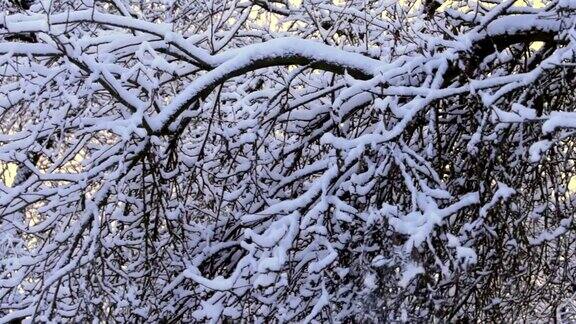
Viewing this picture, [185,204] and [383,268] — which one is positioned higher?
[185,204]

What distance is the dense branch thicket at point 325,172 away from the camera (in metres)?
3.23

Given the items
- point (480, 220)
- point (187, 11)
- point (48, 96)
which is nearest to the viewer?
point (480, 220)

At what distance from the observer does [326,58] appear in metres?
3.72

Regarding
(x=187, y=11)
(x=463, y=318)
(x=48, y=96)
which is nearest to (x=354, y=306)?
(x=463, y=318)

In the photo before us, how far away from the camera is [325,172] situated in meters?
3.51

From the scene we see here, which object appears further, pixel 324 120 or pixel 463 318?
pixel 324 120

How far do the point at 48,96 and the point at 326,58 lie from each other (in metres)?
1.61

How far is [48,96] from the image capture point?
13.8 ft

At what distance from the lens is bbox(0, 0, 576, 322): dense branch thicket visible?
323cm

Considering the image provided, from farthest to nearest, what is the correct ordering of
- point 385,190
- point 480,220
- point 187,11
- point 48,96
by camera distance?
point 187,11, point 48,96, point 385,190, point 480,220

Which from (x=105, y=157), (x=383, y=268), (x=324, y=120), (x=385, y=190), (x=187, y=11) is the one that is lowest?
(x=383, y=268)

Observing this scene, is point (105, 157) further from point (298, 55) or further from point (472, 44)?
point (472, 44)

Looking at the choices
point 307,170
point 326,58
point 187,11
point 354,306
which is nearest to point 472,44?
point 326,58

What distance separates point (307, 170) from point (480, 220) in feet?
3.48
